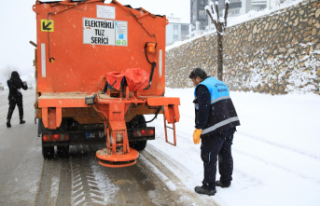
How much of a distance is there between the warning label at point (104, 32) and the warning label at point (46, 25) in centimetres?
57

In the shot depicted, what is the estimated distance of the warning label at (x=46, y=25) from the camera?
14.3ft

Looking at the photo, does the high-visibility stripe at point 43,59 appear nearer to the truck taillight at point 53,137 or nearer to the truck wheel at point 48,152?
the truck taillight at point 53,137

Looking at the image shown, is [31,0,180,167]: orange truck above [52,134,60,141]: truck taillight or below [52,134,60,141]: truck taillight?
above

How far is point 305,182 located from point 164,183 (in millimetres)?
2091

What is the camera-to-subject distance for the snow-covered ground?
3305 millimetres

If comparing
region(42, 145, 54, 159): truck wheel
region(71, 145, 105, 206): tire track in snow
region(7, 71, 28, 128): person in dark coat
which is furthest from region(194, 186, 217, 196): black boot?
region(7, 71, 28, 128): person in dark coat

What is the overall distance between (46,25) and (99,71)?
1.21 metres

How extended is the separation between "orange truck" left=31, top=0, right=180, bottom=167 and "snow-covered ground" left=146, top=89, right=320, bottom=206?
1128mm

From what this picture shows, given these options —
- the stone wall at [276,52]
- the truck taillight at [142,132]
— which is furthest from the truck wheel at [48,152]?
the stone wall at [276,52]

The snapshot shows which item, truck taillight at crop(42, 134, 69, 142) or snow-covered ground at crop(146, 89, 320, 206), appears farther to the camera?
truck taillight at crop(42, 134, 69, 142)

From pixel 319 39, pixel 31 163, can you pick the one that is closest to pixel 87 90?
pixel 31 163

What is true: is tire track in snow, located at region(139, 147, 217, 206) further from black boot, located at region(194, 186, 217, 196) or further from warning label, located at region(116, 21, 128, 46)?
warning label, located at region(116, 21, 128, 46)

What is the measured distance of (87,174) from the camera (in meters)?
4.14

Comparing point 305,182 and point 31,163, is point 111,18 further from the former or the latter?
point 305,182
